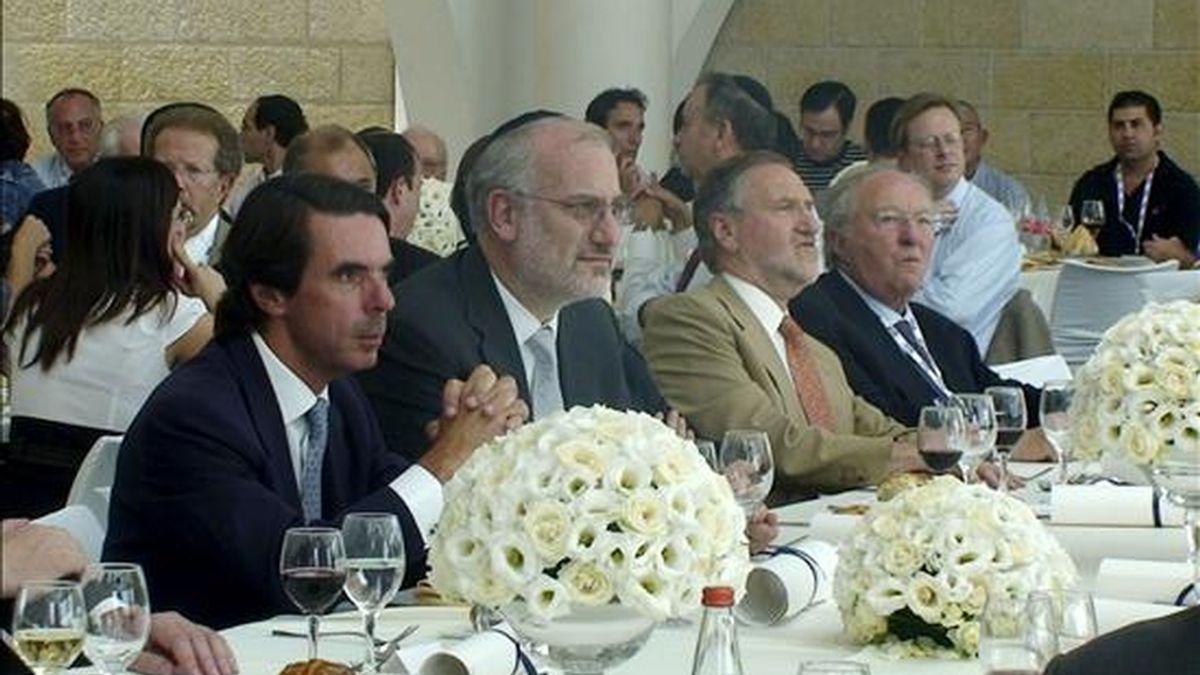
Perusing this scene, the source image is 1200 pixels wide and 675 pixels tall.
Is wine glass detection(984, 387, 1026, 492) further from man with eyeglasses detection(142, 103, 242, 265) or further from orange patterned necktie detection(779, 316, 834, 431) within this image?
man with eyeglasses detection(142, 103, 242, 265)

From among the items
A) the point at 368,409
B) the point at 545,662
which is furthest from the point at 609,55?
the point at 545,662

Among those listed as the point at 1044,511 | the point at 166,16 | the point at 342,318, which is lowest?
the point at 1044,511

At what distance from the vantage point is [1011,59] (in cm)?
1484

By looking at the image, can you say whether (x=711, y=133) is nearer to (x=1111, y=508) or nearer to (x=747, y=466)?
(x=1111, y=508)

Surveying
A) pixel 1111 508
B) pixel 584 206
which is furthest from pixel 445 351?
pixel 1111 508

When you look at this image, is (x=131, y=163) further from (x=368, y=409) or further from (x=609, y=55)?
(x=609, y=55)

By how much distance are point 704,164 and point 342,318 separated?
4600mm

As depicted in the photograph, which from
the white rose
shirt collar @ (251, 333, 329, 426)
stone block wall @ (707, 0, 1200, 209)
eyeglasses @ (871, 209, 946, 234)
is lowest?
the white rose

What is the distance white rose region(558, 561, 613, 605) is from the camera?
112 inches

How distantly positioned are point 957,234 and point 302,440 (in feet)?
17.7

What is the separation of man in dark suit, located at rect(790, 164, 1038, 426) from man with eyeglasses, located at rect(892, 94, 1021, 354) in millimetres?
1928

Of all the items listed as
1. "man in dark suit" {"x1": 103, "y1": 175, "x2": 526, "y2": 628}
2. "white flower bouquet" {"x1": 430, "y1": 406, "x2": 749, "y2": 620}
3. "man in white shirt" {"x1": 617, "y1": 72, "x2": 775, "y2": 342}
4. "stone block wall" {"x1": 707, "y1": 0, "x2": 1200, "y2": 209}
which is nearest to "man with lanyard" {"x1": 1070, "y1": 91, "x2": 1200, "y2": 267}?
"stone block wall" {"x1": 707, "y1": 0, "x2": 1200, "y2": 209}

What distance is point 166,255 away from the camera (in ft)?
20.2

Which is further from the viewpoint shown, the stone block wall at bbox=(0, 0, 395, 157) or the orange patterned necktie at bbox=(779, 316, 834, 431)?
the stone block wall at bbox=(0, 0, 395, 157)
